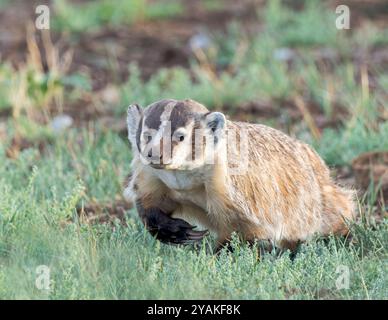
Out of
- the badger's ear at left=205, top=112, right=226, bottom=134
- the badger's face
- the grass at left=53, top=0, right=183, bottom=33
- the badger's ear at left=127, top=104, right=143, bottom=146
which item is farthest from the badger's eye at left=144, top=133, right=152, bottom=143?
the grass at left=53, top=0, right=183, bottom=33

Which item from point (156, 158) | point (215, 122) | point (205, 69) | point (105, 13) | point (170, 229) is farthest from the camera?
point (105, 13)

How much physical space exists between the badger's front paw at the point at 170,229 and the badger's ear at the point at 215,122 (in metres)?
0.48

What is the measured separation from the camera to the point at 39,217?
4570mm

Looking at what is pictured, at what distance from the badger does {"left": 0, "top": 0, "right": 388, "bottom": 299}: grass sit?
0.10 meters

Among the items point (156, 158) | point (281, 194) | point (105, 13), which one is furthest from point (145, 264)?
point (105, 13)

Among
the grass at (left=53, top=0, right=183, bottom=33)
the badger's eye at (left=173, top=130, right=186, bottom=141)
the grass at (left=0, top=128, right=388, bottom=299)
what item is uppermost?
the grass at (left=53, top=0, right=183, bottom=33)

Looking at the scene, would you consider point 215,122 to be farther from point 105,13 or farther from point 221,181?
point 105,13

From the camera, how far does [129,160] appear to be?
6.11 metres

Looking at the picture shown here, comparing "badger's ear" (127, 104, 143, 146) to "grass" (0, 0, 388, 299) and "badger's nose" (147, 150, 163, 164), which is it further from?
"grass" (0, 0, 388, 299)

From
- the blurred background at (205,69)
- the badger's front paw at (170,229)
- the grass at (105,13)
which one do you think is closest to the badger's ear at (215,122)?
the badger's front paw at (170,229)

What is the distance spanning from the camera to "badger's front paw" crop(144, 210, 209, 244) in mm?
4504

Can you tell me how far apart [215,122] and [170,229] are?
54 cm

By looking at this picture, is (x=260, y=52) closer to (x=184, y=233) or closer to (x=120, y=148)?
(x=120, y=148)

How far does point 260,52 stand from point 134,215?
131 inches
